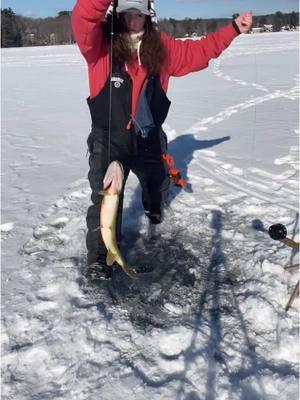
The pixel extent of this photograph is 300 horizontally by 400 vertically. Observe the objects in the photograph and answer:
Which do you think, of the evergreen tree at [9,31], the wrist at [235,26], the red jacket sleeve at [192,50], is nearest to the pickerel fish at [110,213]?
the red jacket sleeve at [192,50]

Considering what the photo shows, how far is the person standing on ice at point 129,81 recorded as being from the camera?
10.6ft

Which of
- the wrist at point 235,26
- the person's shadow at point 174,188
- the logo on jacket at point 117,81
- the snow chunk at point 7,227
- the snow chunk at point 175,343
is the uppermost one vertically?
the wrist at point 235,26

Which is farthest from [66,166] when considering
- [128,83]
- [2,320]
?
[2,320]

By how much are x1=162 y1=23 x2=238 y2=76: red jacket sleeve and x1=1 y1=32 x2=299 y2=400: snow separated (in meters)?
1.44

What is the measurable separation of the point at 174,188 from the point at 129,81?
198 cm

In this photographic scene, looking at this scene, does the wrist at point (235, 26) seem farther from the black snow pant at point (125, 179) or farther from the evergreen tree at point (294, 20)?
the evergreen tree at point (294, 20)

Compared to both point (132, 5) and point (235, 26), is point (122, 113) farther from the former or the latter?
point (235, 26)

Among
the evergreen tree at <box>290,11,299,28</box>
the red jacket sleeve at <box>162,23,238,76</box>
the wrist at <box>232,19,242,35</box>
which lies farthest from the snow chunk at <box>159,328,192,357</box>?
the evergreen tree at <box>290,11,299,28</box>

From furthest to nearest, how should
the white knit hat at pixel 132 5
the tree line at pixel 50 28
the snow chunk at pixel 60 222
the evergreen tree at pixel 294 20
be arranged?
the evergreen tree at pixel 294 20 < the tree line at pixel 50 28 < the snow chunk at pixel 60 222 < the white knit hat at pixel 132 5

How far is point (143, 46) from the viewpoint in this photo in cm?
332

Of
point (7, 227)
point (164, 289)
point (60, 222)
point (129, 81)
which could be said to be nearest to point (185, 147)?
point (60, 222)

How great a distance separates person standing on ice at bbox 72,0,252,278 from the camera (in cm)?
323

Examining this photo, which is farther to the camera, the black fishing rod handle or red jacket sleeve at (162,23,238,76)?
red jacket sleeve at (162,23,238,76)

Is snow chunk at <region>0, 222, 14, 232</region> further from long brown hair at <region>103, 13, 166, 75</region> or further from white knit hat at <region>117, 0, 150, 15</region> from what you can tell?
white knit hat at <region>117, 0, 150, 15</region>
